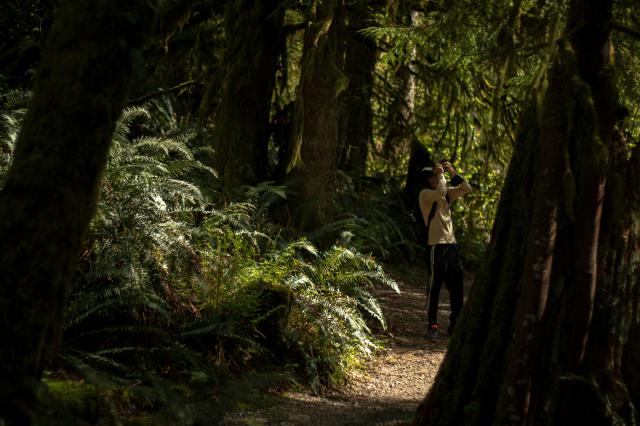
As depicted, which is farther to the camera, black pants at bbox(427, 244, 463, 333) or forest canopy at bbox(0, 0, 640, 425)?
black pants at bbox(427, 244, 463, 333)

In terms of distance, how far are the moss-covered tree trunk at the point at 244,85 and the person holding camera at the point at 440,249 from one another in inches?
107

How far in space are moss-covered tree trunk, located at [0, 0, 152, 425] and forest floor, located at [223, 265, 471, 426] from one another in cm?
229

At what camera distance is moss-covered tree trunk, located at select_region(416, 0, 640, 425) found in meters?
4.33

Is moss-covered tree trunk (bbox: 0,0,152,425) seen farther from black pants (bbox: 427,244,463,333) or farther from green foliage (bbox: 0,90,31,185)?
black pants (bbox: 427,244,463,333)

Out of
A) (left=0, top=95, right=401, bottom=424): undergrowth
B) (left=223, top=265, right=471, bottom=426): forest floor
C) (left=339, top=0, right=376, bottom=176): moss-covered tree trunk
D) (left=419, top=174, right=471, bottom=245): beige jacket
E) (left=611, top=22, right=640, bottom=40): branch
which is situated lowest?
(left=223, top=265, right=471, bottom=426): forest floor

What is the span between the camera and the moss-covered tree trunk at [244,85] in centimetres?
1039

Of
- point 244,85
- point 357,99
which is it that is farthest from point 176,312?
point 357,99

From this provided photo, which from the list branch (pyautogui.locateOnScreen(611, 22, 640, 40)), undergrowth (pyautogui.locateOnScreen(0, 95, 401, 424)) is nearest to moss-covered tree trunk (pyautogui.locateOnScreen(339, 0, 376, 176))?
undergrowth (pyautogui.locateOnScreen(0, 95, 401, 424))

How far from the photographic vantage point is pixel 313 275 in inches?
331

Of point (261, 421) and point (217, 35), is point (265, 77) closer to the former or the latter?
point (217, 35)

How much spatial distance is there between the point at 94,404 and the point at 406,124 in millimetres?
11207

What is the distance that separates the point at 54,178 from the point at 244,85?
739cm

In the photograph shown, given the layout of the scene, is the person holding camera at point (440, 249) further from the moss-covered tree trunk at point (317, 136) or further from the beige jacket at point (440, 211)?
the moss-covered tree trunk at point (317, 136)

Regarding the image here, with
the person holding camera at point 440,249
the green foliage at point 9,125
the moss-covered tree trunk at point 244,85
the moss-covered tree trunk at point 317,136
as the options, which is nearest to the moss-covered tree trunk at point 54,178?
the green foliage at point 9,125
